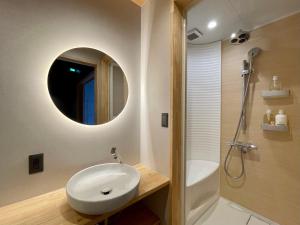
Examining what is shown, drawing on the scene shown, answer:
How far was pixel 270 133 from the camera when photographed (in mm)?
1593

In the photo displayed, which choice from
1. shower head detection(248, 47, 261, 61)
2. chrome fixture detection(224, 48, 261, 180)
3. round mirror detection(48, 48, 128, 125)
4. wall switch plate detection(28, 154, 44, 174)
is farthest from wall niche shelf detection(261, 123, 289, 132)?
wall switch plate detection(28, 154, 44, 174)

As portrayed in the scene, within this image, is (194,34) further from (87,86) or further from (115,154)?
(115,154)

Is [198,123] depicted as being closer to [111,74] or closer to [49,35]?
[111,74]

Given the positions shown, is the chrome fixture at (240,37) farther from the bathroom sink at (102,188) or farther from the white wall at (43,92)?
the bathroom sink at (102,188)

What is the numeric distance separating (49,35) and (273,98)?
7.00 ft

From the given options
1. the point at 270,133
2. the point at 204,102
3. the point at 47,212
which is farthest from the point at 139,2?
the point at 270,133

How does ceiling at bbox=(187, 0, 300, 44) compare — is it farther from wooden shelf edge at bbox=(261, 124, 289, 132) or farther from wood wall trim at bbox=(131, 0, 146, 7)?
wooden shelf edge at bbox=(261, 124, 289, 132)

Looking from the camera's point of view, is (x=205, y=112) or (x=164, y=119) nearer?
(x=164, y=119)

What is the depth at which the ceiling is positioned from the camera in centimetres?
134

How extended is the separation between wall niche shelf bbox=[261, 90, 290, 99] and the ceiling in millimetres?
791

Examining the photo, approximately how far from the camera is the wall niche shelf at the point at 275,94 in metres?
1.44

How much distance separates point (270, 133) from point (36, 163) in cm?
218

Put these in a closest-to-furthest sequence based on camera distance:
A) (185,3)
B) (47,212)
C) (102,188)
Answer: (47,212) < (102,188) < (185,3)

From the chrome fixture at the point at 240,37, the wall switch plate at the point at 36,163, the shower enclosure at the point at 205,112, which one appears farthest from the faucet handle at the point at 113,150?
the chrome fixture at the point at 240,37
